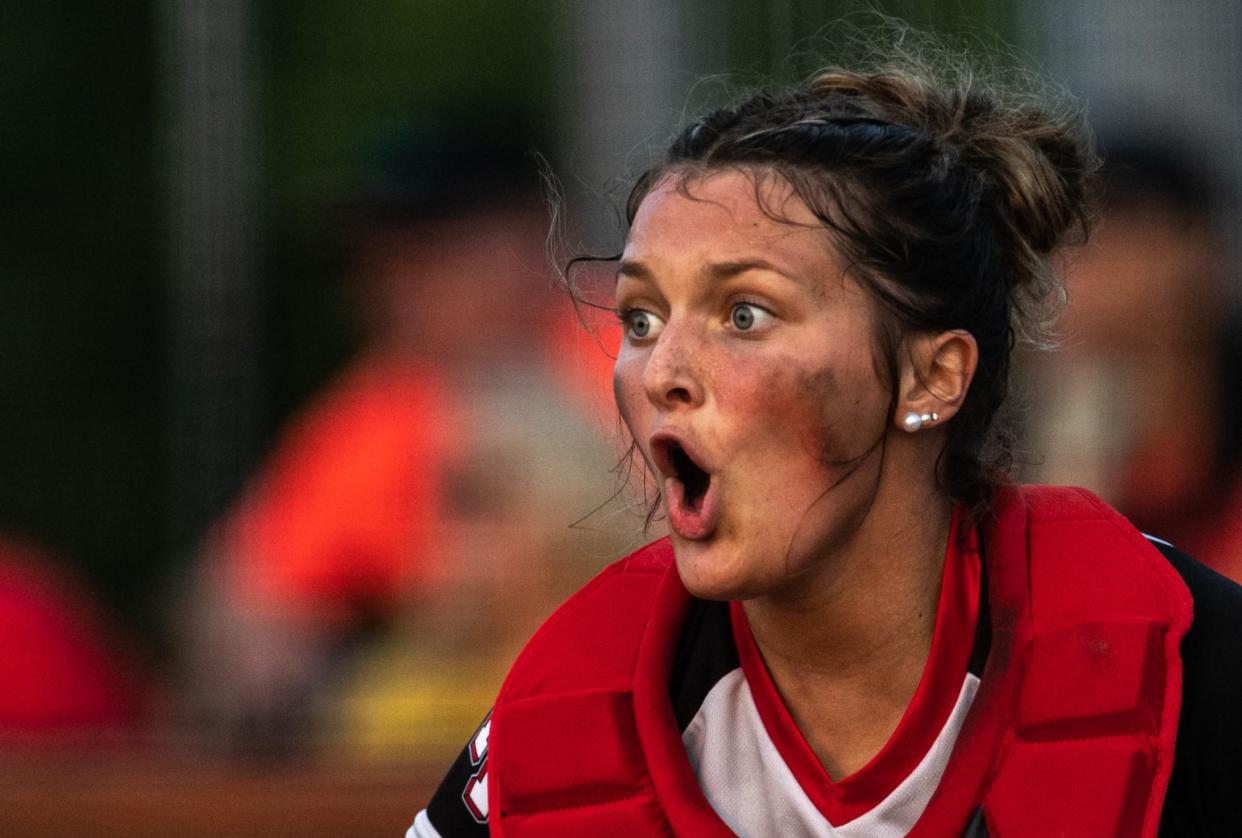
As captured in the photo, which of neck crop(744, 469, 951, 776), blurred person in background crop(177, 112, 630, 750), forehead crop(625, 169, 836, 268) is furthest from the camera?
blurred person in background crop(177, 112, 630, 750)

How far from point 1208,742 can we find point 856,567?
0.42 meters

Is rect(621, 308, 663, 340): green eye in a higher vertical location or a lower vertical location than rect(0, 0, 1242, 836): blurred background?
higher

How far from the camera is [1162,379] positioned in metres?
3.83

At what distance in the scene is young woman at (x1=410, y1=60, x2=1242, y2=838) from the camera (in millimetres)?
2078

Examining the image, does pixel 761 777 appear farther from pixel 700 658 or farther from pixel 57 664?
pixel 57 664

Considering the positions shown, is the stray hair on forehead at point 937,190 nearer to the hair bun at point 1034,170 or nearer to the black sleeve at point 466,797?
the hair bun at point 1034,170

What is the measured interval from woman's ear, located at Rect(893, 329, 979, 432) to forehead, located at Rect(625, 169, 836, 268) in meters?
0.16

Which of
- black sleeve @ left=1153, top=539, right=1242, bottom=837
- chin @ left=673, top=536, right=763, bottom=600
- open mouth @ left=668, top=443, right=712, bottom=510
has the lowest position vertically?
black sleeve @ left=1153, top=539, right=1242, bottom=837

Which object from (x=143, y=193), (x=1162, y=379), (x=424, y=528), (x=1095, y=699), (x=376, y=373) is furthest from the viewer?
(x=143, y=193)

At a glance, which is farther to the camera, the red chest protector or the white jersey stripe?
the white jersey stripe

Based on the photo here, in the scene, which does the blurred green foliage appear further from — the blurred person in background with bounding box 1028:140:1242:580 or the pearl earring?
the pearl earring

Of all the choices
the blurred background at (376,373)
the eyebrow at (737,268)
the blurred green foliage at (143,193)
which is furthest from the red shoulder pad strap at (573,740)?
the blurred green foliage at (143,193)

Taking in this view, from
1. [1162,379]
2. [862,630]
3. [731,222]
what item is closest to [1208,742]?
[862,630]

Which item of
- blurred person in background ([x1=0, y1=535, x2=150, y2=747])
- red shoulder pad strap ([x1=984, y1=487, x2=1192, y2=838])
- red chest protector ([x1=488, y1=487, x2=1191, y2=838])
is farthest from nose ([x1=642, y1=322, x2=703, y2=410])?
blurred person in background ([x1=0, y1=535, x2=150, y2=747])
